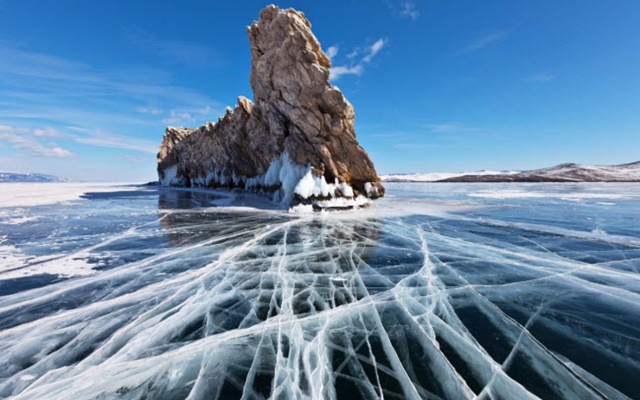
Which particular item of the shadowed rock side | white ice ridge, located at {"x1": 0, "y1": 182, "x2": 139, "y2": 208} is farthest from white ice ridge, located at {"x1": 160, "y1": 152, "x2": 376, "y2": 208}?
white ice ridge, located at {"x1": 0, "y1": 182, "x2": 139, "y2": 208}

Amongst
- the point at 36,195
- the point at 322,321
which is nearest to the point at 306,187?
the point at 322,321

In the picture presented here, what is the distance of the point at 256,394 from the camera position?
3033 millimetres

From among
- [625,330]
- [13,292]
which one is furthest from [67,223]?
[625,330]

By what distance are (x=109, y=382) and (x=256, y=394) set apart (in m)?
1.94

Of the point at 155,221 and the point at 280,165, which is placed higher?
the point at 280,165

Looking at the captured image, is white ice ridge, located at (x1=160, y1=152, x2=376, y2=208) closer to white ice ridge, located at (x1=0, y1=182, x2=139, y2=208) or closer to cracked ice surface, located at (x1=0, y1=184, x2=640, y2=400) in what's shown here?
cracked ice surface, located at (x1=0, y1=184, x2=640, y2=400)

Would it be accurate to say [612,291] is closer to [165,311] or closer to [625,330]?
[625,330]

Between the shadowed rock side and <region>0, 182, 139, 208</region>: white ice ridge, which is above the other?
the shadowed rock side

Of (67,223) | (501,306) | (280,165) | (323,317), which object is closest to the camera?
(323,317)

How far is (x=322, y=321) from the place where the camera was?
15.0ft

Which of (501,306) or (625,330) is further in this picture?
(501,306)

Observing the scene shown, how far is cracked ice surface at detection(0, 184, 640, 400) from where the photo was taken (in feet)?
10.5

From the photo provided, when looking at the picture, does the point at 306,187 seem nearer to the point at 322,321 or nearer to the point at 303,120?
the point at 303,120

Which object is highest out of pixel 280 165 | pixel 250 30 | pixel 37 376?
pixel 250 30
